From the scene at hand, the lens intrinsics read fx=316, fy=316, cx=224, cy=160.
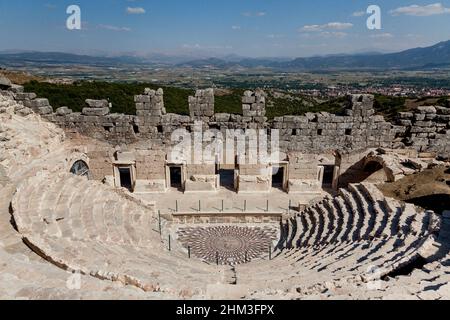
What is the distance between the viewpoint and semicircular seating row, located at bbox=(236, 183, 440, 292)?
23.8 feet

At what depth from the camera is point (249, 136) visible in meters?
14.8

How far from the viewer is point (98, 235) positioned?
29.9 feet

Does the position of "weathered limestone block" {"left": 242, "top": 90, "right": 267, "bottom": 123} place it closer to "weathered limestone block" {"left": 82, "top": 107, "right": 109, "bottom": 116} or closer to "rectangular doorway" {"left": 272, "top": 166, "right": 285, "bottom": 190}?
"rectangular doorway" {"left": 272, "top": 166, "right": 285, "bottom": 190}

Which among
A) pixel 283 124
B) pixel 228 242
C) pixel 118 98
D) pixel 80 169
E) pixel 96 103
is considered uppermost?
pixel 118 98

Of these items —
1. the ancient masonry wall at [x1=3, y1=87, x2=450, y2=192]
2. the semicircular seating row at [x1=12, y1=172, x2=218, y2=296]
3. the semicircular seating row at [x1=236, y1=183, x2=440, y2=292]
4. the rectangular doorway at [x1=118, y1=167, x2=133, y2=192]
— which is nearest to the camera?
the semicircular seating row at [x1=12, y1=172, x2=218, y2=296]

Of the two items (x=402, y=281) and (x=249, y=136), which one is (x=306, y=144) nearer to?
(x=249, y=136)

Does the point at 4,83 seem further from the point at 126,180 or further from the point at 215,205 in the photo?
the point at 215,205

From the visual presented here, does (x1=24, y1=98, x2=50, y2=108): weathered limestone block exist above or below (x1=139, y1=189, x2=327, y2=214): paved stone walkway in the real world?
above

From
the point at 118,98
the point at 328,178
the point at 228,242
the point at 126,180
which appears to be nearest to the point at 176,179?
the point at 126,180

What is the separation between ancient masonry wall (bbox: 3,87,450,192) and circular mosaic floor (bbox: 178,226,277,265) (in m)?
2.82

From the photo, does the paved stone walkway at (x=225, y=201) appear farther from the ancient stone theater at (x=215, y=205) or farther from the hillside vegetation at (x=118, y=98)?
the hillside vegetation at (x=118, y=98)

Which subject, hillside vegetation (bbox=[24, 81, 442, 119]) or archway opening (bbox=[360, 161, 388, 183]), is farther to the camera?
hillside vegetation (bbox=[24, 81, 442, 119])

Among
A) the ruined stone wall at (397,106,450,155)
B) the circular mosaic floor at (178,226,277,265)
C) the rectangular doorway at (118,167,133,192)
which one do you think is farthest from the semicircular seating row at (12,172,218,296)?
the ruined stone wall at (397,106,450,155)

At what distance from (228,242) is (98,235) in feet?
15.8
